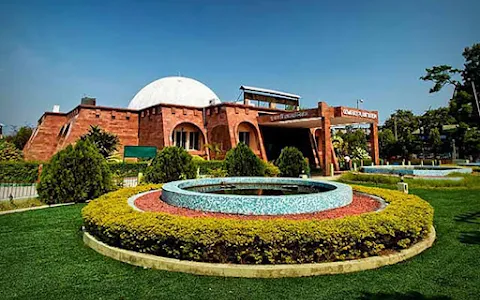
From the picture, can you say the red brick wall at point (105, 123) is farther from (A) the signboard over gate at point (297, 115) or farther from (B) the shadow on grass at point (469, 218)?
(B) the shadow on grass at point (469, 218)

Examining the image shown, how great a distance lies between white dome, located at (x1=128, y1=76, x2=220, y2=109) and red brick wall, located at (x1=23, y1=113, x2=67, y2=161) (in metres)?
7.02

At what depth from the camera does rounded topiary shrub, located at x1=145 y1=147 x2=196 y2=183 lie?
1095cm

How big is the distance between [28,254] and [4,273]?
2.47 feet

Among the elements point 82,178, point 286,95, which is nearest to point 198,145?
point 286,95

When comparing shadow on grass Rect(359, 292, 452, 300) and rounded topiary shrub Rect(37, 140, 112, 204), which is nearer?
shadow on grass Rect(359, 292, 452, 300)

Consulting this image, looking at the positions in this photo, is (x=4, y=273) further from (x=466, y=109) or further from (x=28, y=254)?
(x=466, y=109)

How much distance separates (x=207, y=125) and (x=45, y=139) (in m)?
13.3

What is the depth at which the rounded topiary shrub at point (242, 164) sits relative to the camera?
1245 centimetres

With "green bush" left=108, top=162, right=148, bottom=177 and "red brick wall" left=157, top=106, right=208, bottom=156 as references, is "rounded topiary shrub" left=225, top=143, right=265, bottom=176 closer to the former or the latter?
"green bush" left=108, top=162, right=148, bottom=177

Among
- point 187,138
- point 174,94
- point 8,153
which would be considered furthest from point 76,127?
point 174,94

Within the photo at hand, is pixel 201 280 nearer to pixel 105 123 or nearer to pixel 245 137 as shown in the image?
pixel 245 137

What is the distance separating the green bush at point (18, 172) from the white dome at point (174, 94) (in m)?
13.2

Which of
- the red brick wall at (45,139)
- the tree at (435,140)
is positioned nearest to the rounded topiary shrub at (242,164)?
the red brick wall at (45,139)

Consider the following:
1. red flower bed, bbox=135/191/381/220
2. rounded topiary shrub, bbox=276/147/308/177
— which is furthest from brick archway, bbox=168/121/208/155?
red flower bed, bbox=135/191/381/220
